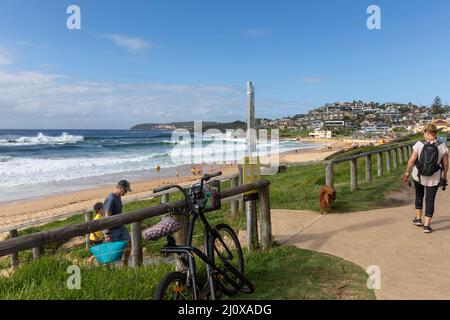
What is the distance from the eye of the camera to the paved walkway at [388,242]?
4281 mm

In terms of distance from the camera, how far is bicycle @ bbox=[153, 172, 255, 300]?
3297mm

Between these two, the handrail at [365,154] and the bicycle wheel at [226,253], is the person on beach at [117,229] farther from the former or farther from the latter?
the handrail at [365,154]

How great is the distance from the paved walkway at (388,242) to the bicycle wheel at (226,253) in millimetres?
1478

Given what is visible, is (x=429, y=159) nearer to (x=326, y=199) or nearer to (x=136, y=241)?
(x=326, y=199)

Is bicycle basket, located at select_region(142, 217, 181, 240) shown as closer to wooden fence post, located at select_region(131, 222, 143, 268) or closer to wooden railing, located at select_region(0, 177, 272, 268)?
wooden railing, located at select_region(0, 177, 272, 268)

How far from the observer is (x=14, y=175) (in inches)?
1153

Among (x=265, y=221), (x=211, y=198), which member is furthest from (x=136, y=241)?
(x=211, y=198)

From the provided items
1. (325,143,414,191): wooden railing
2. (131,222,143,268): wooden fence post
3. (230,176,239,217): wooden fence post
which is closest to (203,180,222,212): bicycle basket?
(131,222,143,268): wooden fence post

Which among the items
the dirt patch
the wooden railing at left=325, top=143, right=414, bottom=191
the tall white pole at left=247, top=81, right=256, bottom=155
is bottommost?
the dirt patch

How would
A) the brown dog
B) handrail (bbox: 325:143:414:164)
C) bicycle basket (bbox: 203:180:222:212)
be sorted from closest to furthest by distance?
bicycle basket (bbox: 203:180:222:212)
the brown dog
handrail (bbox: 325:143:414:164)

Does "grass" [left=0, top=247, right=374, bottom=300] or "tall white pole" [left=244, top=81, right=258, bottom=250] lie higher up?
"tall white pole" [left=244, top=81, right=258, bottom=250]
